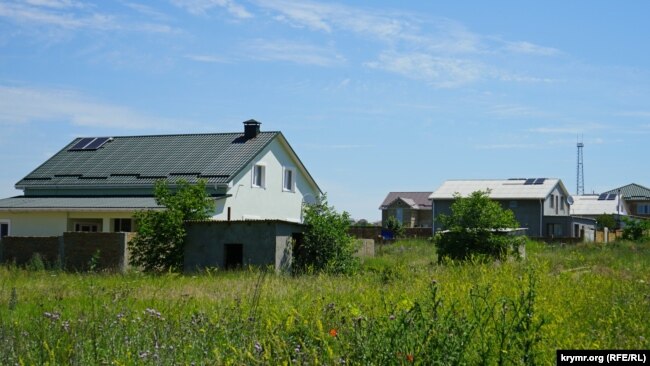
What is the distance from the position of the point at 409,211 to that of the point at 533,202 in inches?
1103

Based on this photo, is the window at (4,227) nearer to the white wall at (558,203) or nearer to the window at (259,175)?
the window at (259,175)

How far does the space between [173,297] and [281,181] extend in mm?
26595

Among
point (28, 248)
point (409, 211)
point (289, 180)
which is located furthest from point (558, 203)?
point (28, 248)

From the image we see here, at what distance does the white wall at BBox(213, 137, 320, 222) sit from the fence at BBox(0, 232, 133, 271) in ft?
25.9

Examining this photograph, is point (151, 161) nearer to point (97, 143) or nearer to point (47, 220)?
point (97, 143)

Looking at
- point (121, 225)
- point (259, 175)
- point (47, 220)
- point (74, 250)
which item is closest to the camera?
point (74, 250)

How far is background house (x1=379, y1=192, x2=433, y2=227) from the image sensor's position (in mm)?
85875

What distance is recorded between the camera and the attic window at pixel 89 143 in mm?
41750

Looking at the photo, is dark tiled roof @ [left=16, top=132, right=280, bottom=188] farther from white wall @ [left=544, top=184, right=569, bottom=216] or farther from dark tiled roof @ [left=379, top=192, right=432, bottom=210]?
dark tiled roof @ [left=379, top=192, right=432, bottom=210]

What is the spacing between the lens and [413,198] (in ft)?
303

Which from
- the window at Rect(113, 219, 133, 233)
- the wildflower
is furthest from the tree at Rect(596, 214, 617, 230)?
the wildflower

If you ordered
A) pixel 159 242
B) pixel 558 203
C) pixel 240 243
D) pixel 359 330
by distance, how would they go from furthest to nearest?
pixel 558 203, pixel 159 242, pixel 240 243, pixel 359 330

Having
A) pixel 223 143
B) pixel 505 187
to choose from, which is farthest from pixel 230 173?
pixel 505 187

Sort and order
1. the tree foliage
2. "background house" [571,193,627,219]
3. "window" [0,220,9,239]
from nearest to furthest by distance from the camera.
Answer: "window" [0,220,9,239] → the tree foliage → "background house" [571,193,627,219]
